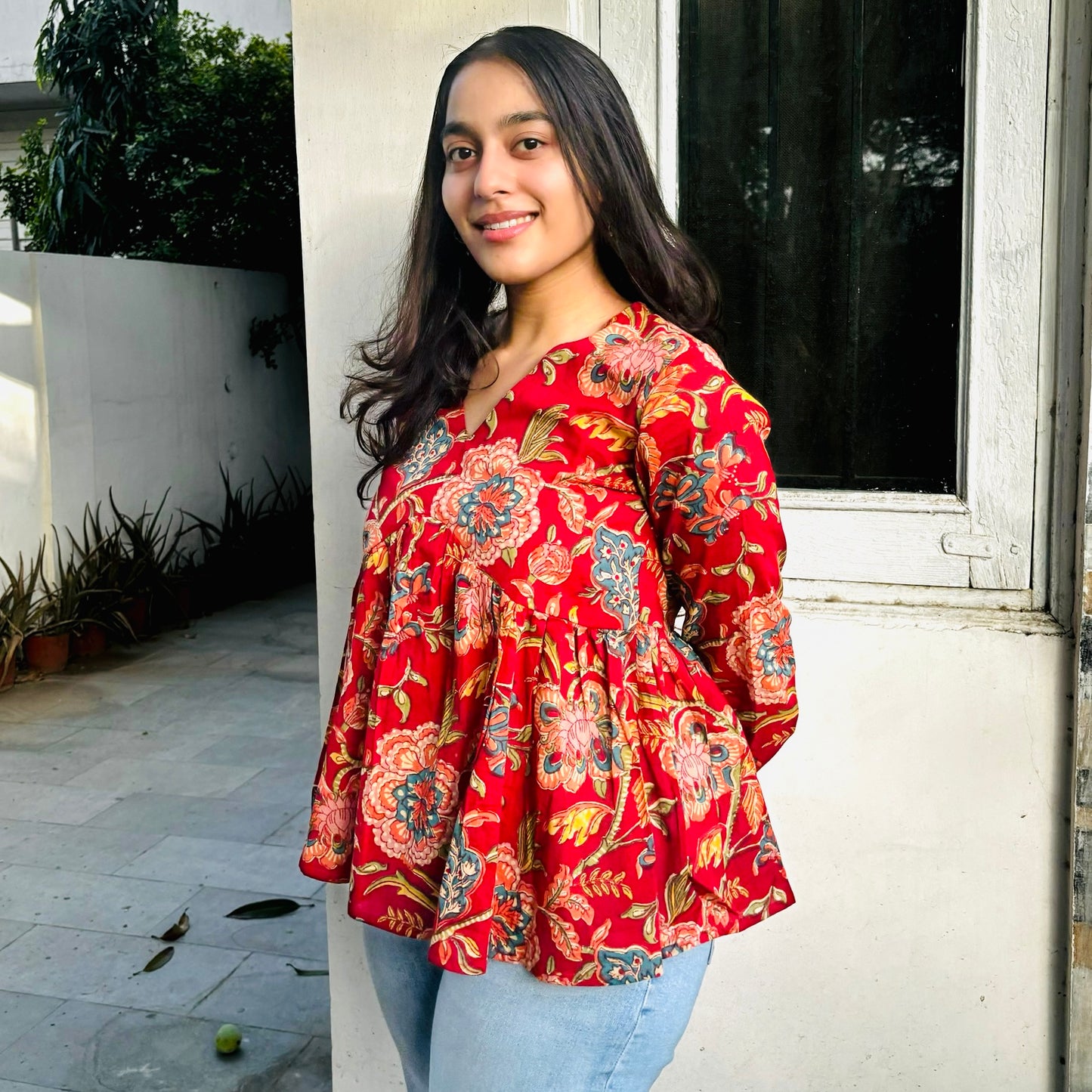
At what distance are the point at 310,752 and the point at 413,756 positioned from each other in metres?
3.81

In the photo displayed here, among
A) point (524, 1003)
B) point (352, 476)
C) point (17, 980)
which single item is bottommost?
point (17, 980)

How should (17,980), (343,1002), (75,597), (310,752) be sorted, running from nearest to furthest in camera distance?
(343,1002)
(17,980)
(310,752)
(75,597)

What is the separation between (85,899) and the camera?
3.68 meters

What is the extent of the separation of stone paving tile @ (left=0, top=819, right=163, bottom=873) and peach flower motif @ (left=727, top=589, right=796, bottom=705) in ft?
9.94

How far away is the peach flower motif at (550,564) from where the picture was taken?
1.36 m

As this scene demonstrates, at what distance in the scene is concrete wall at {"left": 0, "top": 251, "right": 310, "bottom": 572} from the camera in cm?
624

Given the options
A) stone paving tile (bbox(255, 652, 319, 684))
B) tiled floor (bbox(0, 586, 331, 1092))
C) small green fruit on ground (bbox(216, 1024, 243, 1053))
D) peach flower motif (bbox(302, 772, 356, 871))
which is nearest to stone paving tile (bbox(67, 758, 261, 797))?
tiled floor (bbox(0, 586, 331, 1092))

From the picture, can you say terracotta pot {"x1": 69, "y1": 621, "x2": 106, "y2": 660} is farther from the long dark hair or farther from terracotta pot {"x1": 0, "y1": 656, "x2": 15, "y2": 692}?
the long dark hair

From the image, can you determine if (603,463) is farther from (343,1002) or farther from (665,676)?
(343,1002)

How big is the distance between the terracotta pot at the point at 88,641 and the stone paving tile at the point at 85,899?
2594 mm

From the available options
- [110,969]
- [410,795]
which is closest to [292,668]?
[110,969]

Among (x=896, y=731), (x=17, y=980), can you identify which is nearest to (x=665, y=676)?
(x=896, y=731)

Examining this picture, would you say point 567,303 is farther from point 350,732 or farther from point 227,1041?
point 227,1041

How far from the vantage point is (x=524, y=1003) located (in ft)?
4.36
